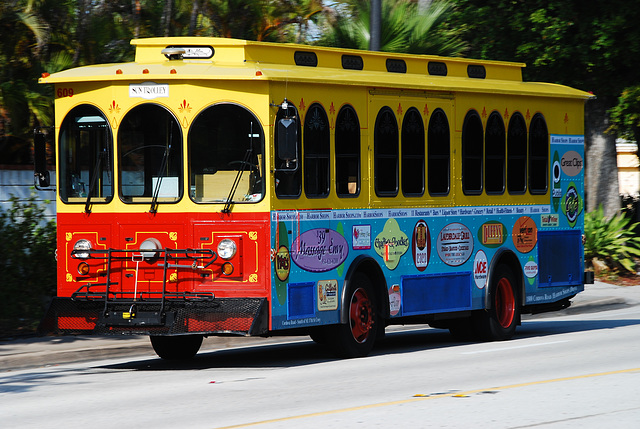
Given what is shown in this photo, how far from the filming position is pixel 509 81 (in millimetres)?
15992

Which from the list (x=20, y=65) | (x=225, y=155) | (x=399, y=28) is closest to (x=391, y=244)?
(x=225, y=155)

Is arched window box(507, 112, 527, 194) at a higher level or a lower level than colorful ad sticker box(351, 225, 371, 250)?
higher

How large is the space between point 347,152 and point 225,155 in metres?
1.65

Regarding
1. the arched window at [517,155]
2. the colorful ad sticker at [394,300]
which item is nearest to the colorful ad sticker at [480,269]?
the arched window at [517,155]

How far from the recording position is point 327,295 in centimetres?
1238

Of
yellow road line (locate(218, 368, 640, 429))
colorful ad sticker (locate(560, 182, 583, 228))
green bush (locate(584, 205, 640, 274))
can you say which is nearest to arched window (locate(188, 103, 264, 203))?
yellow road line (locate(218, 368, 640, 429))

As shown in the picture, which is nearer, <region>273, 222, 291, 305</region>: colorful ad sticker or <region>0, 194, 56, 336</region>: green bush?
<region>273, 222, 291, 305</region>: colorful ad sticker

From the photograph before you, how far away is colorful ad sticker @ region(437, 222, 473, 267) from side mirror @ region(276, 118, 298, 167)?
11.1 feet

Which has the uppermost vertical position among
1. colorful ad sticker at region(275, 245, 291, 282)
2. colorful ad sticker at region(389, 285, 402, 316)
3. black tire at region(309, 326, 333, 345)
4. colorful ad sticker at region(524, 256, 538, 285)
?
colorful ad sticker at region(275, 245, 291, 282)

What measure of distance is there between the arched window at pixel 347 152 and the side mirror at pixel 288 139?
1219mm

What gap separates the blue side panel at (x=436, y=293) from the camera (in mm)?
13688

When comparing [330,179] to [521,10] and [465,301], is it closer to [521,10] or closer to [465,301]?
[465,301]

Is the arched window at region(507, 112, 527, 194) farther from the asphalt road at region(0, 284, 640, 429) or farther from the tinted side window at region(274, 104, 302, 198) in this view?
the tinted side window at region(274, 104, 302, 198)

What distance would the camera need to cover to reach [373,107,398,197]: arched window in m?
13.2
